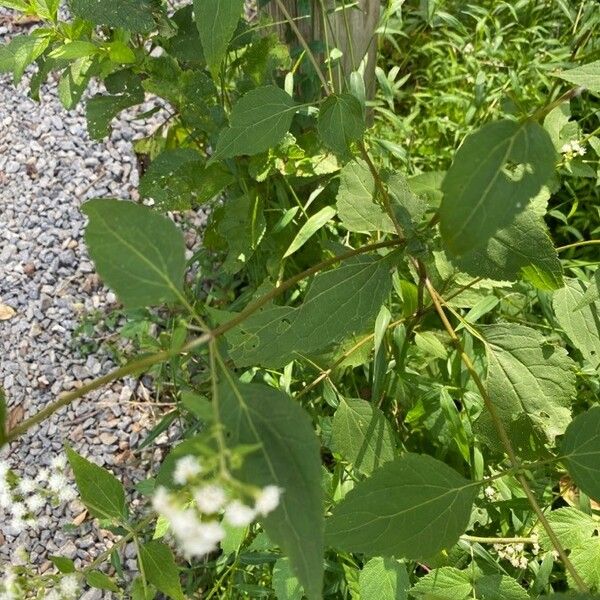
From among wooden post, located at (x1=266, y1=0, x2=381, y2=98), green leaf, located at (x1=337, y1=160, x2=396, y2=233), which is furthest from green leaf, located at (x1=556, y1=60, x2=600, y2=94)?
wooden post, located at (x1=266, y1=0, x2=381, y2=98)

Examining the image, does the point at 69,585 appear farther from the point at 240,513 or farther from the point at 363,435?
the point at 363,435

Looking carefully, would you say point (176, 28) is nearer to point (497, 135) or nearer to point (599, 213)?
point (497, 135)

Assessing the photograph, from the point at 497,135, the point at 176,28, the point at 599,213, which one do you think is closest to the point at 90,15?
the point at 176,28

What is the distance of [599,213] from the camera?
2.23 metres

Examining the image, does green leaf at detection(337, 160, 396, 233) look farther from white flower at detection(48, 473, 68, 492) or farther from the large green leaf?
white flower at detection(48, 473, 68, 492)

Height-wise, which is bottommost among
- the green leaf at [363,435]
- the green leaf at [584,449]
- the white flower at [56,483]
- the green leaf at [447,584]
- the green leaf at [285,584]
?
the green leaf at [285,584]

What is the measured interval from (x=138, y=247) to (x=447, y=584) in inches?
37.0

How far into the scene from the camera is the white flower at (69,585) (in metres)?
1.02

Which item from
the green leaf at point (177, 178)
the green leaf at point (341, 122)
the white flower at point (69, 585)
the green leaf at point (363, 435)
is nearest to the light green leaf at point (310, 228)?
the green leaf at point (177, 178)

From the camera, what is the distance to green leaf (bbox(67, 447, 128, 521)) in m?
1.15

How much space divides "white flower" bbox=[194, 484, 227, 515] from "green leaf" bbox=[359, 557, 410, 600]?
783mm

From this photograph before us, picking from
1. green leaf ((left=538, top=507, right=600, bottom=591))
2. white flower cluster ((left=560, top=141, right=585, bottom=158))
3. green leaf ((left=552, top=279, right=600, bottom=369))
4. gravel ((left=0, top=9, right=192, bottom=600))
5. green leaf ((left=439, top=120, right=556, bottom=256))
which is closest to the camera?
green leaf ((left=439, top=120, right=556, bottom=256))

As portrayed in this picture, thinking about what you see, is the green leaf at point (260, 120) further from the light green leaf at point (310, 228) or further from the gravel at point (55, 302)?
the gravel at point (55, 302)

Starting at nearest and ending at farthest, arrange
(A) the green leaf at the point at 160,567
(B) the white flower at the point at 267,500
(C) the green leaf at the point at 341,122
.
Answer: (B) the white flower at the point at 267,500 → (A) the green leaf at the point at 160,567 → (C) the green leaf at the point at 341,122
